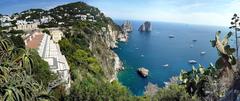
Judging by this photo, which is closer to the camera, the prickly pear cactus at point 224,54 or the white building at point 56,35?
the prickly pear cactus at point 224,54

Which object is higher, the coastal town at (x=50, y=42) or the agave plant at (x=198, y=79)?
the agave plant at (x=198, y=79)

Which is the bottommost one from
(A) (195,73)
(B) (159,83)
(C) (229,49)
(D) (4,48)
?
(B) (159,83)

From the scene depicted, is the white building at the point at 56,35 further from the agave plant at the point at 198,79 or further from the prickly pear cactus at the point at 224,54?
the prickly pear cactus at the point at 224,54

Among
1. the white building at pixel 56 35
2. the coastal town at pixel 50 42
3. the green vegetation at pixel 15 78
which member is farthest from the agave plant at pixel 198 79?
the white building at pixel 56 35

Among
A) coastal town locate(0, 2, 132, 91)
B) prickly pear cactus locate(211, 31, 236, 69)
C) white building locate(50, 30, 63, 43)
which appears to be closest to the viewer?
prickly pear cactus locate(211, 31, 236, 69)

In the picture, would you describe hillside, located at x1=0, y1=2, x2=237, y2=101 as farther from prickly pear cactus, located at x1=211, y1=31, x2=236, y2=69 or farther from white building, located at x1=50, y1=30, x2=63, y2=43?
white building, located at x1=50, y1=30, x2=63, y2=43

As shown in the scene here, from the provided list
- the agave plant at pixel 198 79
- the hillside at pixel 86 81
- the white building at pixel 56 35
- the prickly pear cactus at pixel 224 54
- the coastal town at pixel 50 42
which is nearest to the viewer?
the hillside at pixel 86 81

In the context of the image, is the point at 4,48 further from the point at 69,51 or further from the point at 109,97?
the point at 69,51

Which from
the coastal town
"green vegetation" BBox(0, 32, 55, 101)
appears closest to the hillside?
"green vegetation" BBox(0, 32, 55, 101)

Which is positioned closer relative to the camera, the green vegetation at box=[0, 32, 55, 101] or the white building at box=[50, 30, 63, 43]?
the green vegetation at box=[0, 32, 55, 101]

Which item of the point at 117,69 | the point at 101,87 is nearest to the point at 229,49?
the point at 101,87

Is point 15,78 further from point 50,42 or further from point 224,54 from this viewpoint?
point 50,42
